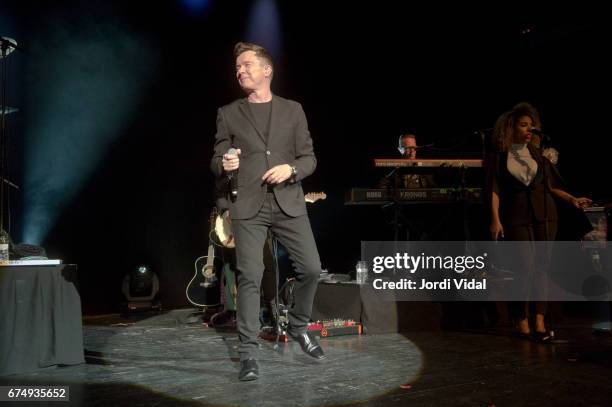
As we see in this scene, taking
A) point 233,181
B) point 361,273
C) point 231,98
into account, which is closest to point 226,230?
point 361,273

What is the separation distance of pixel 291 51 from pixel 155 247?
10.2 feet

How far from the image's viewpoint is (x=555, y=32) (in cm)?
732

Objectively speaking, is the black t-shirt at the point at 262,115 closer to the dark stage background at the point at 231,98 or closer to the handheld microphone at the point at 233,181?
the handheld microphone at the point at 233,181

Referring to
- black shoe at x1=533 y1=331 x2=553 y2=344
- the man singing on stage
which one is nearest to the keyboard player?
black shoe at x1=533 y1=331 x2=553 y2=344

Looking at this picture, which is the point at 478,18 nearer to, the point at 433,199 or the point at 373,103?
the point at 373,103

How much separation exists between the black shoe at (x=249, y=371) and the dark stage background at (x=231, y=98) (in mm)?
3884

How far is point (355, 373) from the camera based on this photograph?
2.69 meters

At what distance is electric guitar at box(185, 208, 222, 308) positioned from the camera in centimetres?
583

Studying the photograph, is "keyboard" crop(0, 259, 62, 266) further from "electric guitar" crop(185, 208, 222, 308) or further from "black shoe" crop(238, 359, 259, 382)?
"electric guitar" crop(185, 208, 222, 308)

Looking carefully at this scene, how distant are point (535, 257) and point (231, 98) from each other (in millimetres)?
4126

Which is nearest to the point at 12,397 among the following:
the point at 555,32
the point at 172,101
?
the point at 172,101

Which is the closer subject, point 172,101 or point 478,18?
point 172,101

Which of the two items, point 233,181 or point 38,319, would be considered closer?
point 233,181

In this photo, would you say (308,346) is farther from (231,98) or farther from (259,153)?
(231,98)
